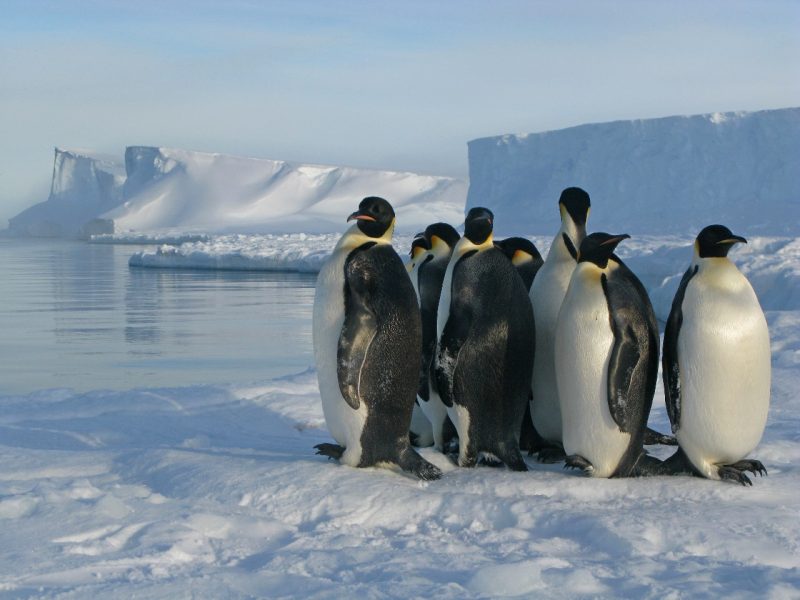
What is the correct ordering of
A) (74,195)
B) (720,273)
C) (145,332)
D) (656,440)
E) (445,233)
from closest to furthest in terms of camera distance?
(720,273) → (656,440) → (445,233) → (145,332) → (74,195)

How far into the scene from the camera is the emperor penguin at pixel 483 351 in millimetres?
3715

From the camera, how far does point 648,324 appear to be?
11.8 ft

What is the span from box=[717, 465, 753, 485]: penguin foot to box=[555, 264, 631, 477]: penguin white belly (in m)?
0.35

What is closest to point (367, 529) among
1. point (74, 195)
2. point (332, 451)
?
point (332, 451)

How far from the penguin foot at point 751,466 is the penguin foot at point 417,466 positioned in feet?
3.61

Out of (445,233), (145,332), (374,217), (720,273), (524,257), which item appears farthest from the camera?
(145,332)

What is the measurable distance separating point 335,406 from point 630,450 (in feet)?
3.62

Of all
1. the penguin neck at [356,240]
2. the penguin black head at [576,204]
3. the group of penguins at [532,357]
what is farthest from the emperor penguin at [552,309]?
the penguin neck at [356,240]

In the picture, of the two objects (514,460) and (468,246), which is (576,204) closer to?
(468,246)

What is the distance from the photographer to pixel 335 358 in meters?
3.61

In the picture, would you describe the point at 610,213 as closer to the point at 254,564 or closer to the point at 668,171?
the point at 668,171

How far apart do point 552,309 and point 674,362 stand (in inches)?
23.4

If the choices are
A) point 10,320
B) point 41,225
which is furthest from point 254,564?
point 41,225

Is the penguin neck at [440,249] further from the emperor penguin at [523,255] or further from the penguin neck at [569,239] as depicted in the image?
the penguin neck at [569,239]
